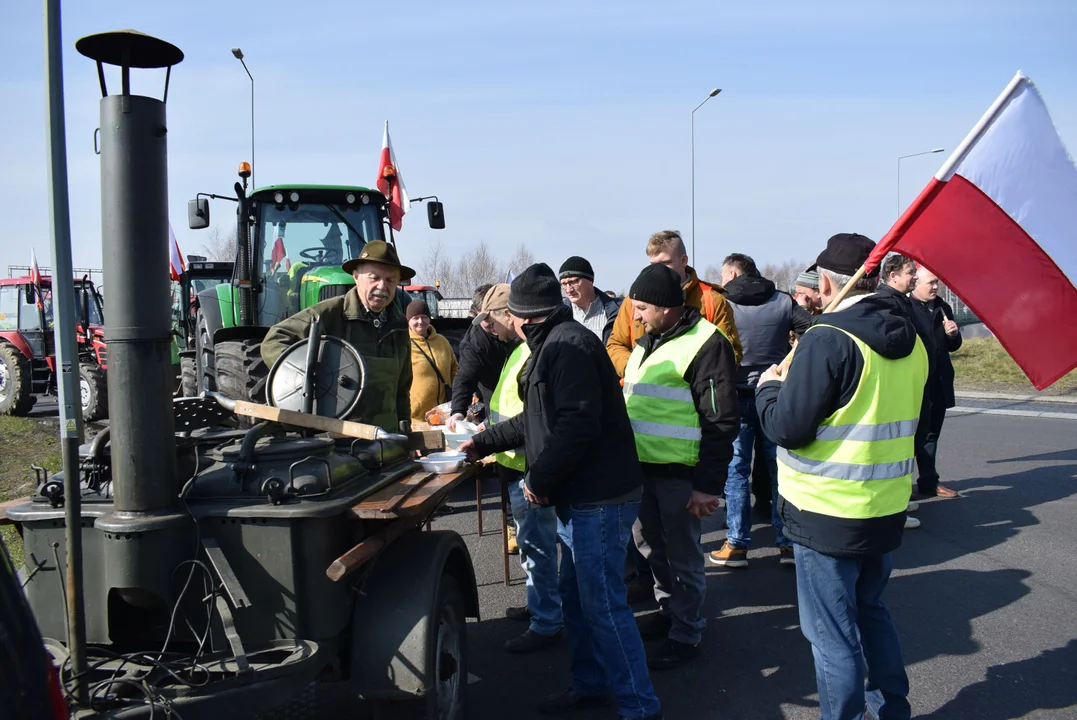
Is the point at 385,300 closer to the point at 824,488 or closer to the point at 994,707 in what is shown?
the point at 824,488

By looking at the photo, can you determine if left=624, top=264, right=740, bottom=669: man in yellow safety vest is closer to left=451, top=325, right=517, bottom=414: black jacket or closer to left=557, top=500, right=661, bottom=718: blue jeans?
left=557, top=500, right=661, bottom=718: blue jeans

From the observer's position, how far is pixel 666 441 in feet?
13.5

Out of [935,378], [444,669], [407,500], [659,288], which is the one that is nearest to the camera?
[407,500]

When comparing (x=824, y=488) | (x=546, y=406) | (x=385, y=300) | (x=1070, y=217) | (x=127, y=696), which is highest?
(x=1070, y=217)

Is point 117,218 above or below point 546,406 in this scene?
above

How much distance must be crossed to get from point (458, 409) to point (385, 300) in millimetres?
1140

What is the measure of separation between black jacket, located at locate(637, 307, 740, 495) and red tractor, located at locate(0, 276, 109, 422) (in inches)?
441

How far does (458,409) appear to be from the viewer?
5410 millimetres

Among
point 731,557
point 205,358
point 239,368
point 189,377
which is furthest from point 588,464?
point 189,377

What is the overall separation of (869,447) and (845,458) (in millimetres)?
93

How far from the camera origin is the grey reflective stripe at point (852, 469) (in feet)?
9.81

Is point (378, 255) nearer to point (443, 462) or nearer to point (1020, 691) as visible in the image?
point (443, 462)

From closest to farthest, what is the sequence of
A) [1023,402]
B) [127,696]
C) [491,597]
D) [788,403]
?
[127,696] → [788,403] → [491,597] → [1023,402]

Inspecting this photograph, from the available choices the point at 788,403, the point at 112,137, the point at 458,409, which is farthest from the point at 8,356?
the point at 788,403
